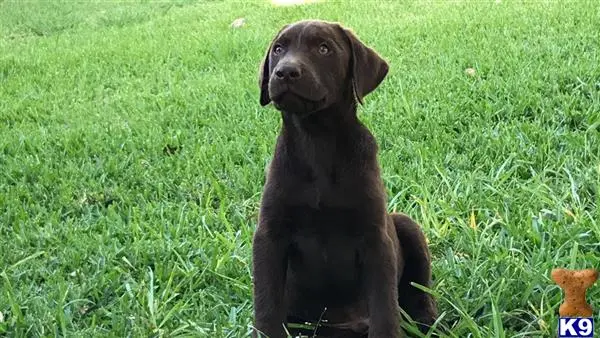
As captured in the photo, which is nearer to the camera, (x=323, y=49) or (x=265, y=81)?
(x=323, y=49)

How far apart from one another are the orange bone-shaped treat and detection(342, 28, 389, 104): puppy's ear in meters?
0.79

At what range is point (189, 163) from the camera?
14.7 ft

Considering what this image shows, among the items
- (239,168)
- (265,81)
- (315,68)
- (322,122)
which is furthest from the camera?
(239,168)

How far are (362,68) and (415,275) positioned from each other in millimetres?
766

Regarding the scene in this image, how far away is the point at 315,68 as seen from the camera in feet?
Result: 7.87

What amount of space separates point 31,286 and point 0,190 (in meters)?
1.22

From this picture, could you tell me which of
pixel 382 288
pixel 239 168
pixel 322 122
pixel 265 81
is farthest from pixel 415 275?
pixel 239 168

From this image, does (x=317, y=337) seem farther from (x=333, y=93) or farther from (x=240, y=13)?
(x=240, y=13)

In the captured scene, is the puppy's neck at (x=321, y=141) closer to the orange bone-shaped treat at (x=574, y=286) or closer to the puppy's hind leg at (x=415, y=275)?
the puppy's hind leg at (x=415, y=275)

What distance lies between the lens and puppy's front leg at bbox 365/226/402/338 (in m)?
2.42

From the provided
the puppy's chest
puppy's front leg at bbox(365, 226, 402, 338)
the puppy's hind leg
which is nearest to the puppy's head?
the puppy's chest

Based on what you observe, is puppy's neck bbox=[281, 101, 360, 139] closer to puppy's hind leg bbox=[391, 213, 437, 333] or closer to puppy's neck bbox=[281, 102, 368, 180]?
puppy's neck bbox=[281, 102, 368, 180]

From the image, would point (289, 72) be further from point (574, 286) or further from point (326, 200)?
point (574, 286)

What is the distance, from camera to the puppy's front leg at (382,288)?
242 centimetres
